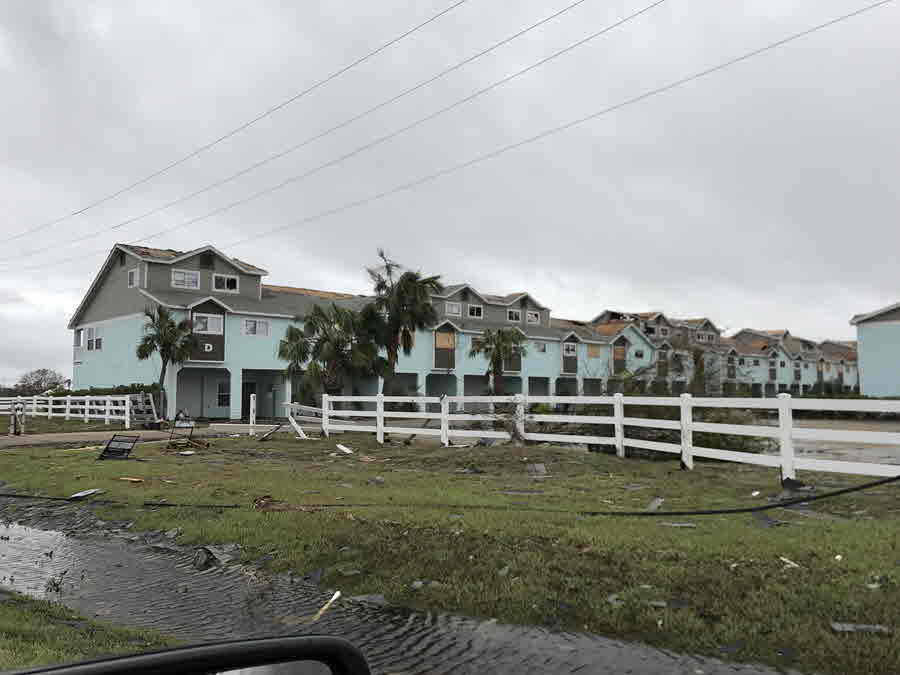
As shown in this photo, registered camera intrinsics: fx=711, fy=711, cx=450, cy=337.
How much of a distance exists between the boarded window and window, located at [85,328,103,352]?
874 inches

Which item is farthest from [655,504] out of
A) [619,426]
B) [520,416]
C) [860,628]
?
[520,416]

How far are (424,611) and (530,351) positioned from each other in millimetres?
52859

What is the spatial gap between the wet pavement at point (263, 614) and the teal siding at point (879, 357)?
165ft

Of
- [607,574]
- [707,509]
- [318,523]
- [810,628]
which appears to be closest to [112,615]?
[318,523]

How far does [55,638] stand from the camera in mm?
4902

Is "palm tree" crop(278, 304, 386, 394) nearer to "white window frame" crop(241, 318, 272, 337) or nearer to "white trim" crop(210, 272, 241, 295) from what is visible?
"white window frame" crop(241, 318, 272, 337)

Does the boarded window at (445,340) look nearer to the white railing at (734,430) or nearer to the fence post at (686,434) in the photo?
the white railing at (734,430)

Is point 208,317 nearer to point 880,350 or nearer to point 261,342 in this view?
point 261,342

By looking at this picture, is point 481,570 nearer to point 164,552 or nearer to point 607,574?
point 607,574

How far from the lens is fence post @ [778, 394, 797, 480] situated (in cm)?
1055

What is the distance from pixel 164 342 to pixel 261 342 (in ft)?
23.3

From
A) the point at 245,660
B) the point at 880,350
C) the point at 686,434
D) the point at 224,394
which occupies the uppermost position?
the point at 880,350

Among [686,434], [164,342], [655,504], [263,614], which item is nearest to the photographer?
[263,614]

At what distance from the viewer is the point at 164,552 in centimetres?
788
